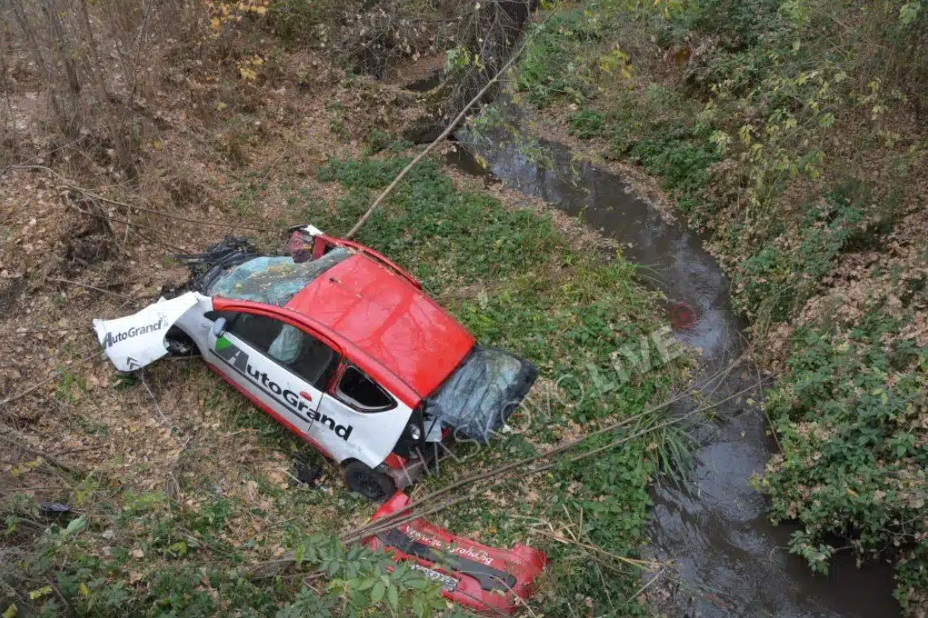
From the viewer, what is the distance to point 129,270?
26.1 feet

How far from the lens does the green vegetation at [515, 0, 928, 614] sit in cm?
627

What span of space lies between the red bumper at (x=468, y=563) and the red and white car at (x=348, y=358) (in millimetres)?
634

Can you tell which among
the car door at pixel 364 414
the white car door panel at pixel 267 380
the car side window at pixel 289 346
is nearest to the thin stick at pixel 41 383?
the white car door panel at pixel 267 380

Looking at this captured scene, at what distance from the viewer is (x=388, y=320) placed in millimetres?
6207

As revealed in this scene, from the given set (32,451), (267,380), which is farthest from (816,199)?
(32,451)

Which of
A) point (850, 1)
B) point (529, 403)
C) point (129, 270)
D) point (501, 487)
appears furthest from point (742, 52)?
point (129, 270)

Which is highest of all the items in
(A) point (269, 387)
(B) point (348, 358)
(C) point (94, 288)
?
(B) point (348, 358)

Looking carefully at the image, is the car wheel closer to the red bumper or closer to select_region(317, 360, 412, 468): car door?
select_region(317, 360, 412, 468): car door

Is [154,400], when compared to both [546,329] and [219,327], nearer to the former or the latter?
[219,327]

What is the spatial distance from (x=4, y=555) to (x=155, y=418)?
259cm

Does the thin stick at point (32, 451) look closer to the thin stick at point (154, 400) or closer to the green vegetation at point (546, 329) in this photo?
the thin stick at point (154, 400)

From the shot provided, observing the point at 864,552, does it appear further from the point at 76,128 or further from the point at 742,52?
the point at 76,128

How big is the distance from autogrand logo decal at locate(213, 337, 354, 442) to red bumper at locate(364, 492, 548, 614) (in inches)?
37.0

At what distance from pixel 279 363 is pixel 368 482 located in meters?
1.48
